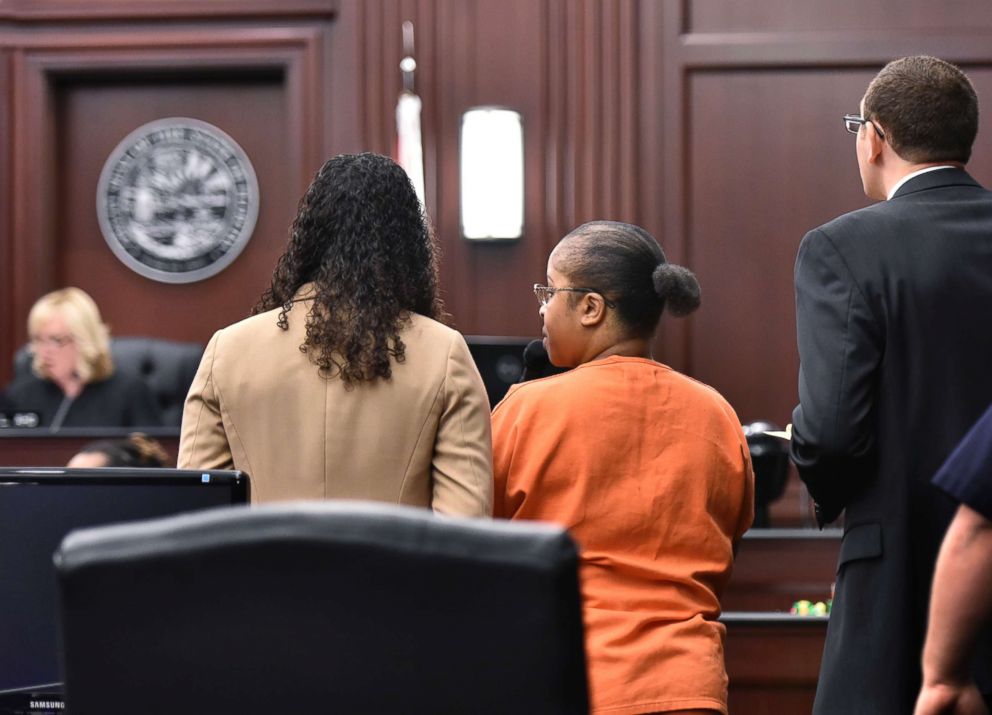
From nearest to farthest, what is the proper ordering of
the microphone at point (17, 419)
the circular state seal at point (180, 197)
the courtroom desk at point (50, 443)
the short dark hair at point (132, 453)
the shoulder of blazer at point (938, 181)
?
1. the shoulder of blazer at point (938, 181)
2. the short dark hair at point (132, 453)
3. the courtroom desk at point (50, 443)
4. the microphone at point (17, 419)
5. the circular state seal at point (180, 197)

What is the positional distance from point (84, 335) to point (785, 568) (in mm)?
2728

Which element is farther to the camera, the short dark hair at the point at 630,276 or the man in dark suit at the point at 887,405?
the short dark hair at the point at 630,276

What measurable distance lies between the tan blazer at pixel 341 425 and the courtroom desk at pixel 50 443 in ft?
7.01

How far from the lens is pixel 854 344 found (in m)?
2.10

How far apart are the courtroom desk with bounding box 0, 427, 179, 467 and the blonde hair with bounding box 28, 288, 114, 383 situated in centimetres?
83

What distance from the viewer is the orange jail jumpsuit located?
2012 mm

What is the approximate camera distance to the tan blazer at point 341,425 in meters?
2.02

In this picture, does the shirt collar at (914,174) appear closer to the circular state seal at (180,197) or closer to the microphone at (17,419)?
the microphone at (17,419)

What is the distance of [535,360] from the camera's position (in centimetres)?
260

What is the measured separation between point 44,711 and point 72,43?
184 inches

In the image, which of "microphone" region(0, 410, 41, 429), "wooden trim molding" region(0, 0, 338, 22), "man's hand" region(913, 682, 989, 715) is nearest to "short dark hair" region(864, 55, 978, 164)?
"man's hand" region(913, 682, 989, 715)

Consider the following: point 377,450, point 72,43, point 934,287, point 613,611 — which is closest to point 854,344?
point 934,287

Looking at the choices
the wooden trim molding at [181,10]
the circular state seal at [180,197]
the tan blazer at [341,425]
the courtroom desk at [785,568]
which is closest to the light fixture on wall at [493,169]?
the wooden trim molding at [181,10]

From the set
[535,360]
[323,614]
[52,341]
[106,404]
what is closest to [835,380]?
[535,360]
